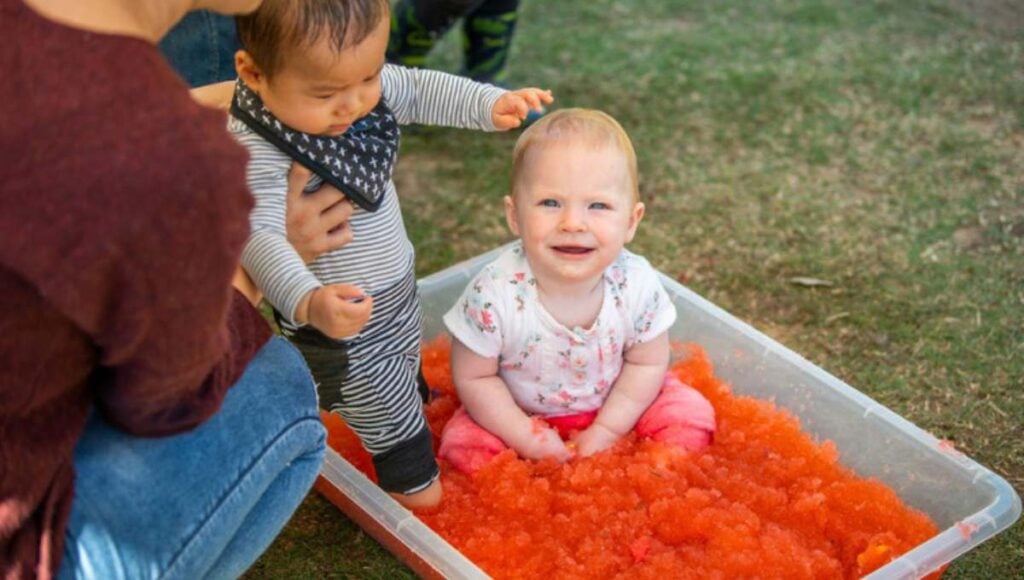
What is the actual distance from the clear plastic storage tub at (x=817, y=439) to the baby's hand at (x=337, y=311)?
13.8 inches

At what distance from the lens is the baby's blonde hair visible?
65.6 inches

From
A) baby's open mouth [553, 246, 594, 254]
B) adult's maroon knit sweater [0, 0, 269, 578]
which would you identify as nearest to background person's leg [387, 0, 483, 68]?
baby's open mouth [553, 246, 594, 254]

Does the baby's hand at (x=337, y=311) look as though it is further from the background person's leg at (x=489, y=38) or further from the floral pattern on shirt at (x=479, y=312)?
the background person's leg at (x=489, y=38)

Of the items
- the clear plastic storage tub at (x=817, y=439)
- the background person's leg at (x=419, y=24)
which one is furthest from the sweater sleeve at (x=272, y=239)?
the background person's leg at (x=419, y=24)

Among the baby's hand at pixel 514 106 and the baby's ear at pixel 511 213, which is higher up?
the baby's hand at pixel 514 106

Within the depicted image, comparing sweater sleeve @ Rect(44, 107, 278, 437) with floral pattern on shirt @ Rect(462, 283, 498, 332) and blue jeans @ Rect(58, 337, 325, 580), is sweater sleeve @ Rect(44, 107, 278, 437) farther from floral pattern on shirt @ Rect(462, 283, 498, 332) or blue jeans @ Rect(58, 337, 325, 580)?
floral pattern on shirt @ Rect(462, 283, 498, 332)

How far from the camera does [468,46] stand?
287 cm

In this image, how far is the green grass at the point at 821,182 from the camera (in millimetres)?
1947

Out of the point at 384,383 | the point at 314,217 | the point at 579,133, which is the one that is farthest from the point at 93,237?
the point at 579,133

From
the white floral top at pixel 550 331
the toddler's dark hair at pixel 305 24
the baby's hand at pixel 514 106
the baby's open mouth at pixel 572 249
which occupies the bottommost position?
the white floral top at pixel 550 331

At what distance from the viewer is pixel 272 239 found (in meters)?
1.37

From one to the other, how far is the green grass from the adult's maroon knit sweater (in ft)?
2.16

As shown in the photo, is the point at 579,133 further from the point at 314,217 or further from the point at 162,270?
the point at 162,270

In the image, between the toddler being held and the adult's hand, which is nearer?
the toddler being held
